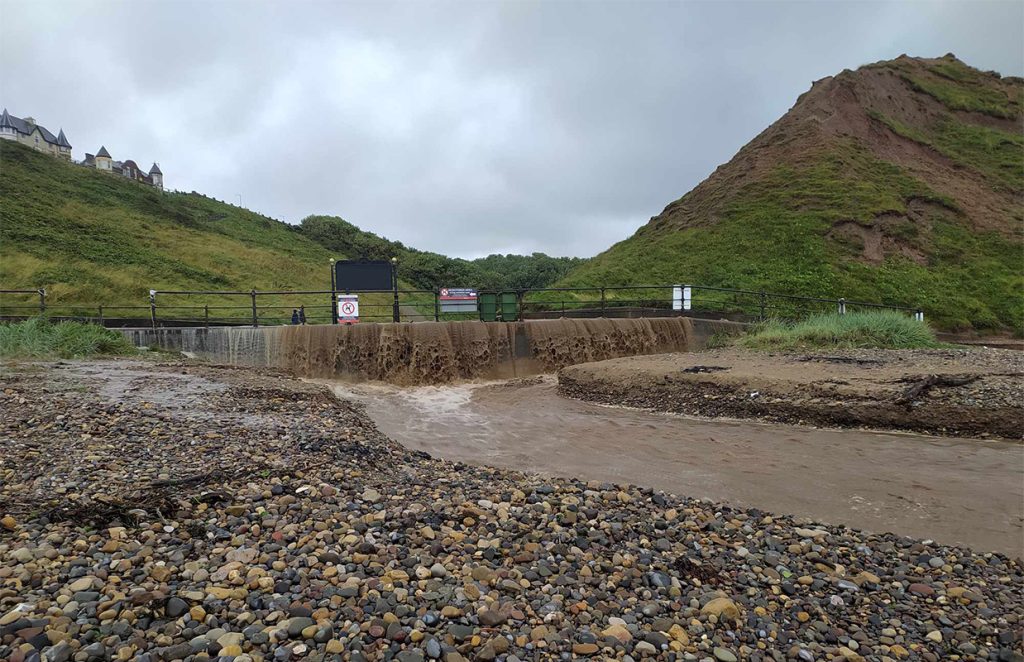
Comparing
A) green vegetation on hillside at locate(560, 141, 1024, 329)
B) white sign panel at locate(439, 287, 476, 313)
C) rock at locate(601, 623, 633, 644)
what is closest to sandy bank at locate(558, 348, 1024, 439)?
white sign panel at locate(439, 287, 476, 313)

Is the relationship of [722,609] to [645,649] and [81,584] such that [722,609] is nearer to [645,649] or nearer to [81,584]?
[645,649]

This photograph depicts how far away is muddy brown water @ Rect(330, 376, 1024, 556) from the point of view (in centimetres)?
413

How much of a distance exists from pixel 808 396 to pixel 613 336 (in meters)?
6.62

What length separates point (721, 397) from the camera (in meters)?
8.41

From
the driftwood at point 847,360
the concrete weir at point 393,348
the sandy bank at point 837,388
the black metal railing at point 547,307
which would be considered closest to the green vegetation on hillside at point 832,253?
the black metal railing at point 547,307

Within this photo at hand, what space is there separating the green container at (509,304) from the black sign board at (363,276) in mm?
3096

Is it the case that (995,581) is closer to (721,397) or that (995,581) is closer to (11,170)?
(721,397)

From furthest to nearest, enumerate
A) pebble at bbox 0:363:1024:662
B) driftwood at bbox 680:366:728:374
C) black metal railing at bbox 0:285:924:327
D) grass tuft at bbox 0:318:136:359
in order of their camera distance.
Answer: black metal railing at bbox 0:285:924:327 → driftwood at bbox 680:366:728:374 → grass tuft at bbox 0:318:136:359 → pebble at bbox 0:363:1024:662

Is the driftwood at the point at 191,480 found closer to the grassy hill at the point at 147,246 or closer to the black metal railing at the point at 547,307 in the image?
the black metal railing at the point at 547,307

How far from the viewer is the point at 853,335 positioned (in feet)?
38.5

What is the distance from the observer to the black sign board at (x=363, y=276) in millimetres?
13811

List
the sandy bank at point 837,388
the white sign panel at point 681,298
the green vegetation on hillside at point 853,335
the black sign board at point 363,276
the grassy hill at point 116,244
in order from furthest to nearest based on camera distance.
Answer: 1. the grassy hill at point 116,244
2. the white sign panel at point 681,298
3. the black sign board at point 363,276
4. the green vegetation on hillside at point 853,335
5. the sandy bank at point 837,388

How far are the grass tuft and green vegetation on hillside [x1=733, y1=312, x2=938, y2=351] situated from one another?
46.5 ft

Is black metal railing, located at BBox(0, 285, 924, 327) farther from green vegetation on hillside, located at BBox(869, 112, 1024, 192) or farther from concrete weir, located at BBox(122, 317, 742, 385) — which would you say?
green vegetation on hillside, located at BBox(869, 112, 1024, 192)
